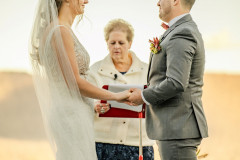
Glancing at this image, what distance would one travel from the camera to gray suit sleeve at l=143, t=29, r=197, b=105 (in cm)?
243

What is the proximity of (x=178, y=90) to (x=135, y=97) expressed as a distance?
22.2 inches

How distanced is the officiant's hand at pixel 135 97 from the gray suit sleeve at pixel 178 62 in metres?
0.42

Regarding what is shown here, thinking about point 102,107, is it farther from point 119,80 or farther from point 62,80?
point 62,80

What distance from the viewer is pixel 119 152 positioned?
3.49m

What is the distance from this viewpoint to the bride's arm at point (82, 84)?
263 cm

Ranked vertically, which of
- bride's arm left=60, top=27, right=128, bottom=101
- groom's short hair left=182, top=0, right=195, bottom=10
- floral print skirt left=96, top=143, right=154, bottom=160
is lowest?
floral print skirt left=96, top=143, right=154, bottom=160

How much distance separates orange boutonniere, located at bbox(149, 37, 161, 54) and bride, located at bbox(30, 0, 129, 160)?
0.52 m

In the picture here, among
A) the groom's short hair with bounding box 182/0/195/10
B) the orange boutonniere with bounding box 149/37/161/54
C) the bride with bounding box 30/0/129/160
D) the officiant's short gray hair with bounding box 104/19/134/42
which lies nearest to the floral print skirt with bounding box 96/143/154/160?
the bride with bounding box 30/0/129/160

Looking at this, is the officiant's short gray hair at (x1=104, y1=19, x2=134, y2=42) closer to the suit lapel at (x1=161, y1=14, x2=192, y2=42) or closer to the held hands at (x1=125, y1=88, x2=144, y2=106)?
the held hands at (x1=125, y1=88, x2=144, y2=106)

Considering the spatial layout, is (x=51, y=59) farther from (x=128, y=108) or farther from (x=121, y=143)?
(x=121, y=143)

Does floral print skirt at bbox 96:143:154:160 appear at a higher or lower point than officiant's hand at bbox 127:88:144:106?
lower

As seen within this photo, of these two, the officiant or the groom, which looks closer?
the groom

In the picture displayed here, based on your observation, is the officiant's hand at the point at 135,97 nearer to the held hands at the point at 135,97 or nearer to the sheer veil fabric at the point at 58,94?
the held hands at the point at 135,97

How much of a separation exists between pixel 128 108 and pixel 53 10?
1105 millimetres
